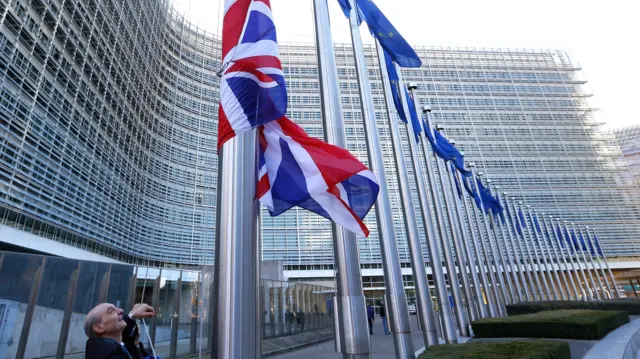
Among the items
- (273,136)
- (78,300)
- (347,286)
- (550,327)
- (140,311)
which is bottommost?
(550,327)

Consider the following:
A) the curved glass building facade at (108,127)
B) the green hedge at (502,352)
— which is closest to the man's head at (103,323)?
the curved glass building facade at (108,127)

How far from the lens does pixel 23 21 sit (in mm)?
15273

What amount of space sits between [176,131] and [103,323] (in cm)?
3366

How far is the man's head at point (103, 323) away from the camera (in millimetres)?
2061

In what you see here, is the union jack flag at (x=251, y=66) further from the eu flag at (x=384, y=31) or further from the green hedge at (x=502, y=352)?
the eu flag at (x=384, y=31)

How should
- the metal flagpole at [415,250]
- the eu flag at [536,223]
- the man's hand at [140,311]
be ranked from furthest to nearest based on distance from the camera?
1. the eu flag at [536,223]
2. the metal flagpole at [415,250]
3. the man's hand at [140,311]

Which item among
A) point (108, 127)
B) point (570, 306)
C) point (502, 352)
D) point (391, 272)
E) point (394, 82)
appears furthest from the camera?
point (108, 127)

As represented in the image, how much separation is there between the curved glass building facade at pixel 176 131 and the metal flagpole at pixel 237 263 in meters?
3.07

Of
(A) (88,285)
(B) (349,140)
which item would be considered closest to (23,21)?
(A) (88,285)

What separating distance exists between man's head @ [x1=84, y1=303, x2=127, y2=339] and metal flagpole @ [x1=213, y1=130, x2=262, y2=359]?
1.89 feet

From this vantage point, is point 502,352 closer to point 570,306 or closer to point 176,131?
point 570,306

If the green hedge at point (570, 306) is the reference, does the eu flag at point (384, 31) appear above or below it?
above

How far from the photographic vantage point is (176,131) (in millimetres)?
33250

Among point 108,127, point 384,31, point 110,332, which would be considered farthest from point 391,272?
point 108,127
